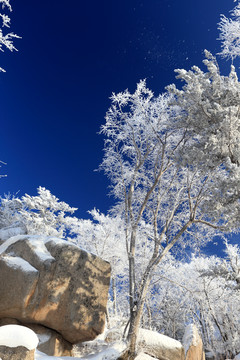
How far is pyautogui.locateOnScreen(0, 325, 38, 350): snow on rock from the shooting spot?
16.7ft

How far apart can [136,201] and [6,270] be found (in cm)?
692

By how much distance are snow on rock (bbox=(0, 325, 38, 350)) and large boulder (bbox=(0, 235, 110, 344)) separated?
367 cm

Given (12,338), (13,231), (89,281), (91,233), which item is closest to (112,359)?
(89,281)

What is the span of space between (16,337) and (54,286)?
419 centimetres

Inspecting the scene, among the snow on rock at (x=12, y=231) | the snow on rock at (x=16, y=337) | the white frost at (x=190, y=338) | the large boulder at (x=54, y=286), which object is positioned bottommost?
the white frost at (x=190, y=338)

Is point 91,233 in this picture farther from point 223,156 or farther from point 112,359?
point 223,156

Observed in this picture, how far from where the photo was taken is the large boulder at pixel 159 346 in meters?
9.10

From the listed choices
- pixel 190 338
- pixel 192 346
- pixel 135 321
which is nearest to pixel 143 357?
pixel 135 321

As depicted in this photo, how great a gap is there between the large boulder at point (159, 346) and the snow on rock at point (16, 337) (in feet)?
16.2

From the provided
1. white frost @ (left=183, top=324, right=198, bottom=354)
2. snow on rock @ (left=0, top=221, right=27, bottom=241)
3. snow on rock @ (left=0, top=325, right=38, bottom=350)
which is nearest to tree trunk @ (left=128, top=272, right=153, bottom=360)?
snow on rock @ (left=0, top=325, right=38, bottom=350)

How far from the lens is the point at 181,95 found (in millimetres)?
9523

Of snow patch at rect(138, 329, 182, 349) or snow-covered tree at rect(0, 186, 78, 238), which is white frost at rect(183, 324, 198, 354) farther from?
snow-covered tree at rect(0, 186, 78, 238)

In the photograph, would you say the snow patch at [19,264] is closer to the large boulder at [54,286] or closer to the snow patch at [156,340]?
the large boulder at [54,286]

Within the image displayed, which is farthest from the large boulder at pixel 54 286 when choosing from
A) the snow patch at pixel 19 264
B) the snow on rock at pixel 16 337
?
the snow on rock at pixel 16 337
